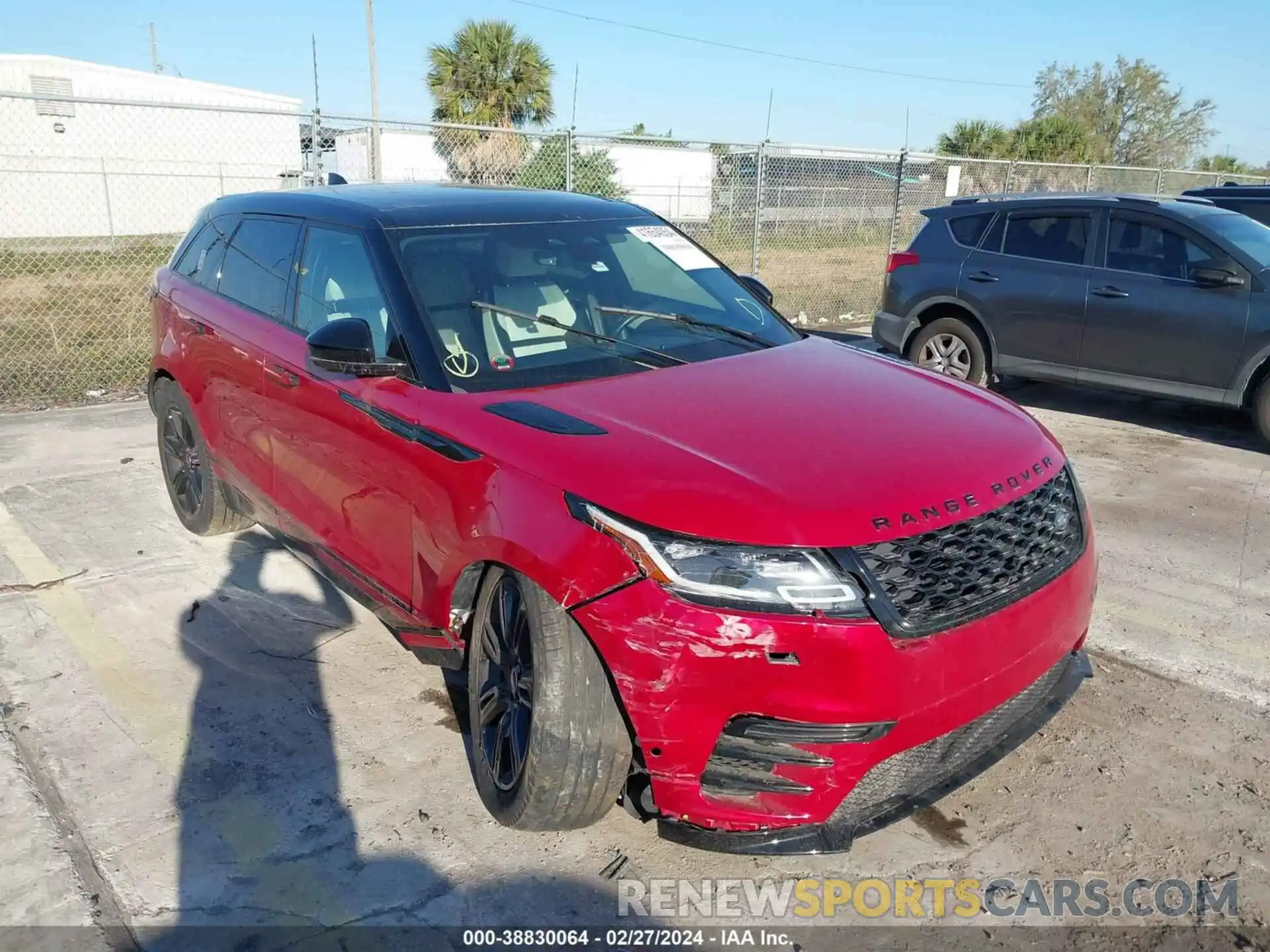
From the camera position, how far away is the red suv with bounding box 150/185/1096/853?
7.68 ft

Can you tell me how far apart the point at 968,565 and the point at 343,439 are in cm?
216

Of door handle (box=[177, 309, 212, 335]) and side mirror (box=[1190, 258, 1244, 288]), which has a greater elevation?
side mirror (box=[1190, 258, 1244, 288])

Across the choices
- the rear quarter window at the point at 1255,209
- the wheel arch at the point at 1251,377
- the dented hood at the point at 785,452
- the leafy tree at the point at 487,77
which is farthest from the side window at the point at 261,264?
the leafy tree at the point at 487,77

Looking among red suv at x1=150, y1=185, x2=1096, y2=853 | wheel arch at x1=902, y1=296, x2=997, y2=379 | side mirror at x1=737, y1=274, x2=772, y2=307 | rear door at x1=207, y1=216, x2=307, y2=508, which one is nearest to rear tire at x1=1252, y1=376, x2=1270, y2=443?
wheel arch at x1=902, y1=296, x2=997, y2=379

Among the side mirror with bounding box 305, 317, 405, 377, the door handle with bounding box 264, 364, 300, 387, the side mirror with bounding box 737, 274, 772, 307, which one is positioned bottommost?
the door handle with bounding box 264, 364, 300, 387

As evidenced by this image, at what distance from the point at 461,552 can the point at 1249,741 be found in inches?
110

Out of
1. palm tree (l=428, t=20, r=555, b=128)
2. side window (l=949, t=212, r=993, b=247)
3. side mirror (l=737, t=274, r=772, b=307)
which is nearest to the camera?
side mirror (l=737, t=274, r=772, b=307)

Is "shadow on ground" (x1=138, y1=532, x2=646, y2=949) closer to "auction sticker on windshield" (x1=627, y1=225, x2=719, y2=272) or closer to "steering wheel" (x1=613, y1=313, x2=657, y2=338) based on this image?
"steering wheel" (x1=613, y1=313, x2=657, y2=338)

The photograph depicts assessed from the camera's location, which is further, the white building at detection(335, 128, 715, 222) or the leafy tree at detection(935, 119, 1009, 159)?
the leafy tree at detection(935, 119, 1009, 159)

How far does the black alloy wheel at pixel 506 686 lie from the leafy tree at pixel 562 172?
8.57 m

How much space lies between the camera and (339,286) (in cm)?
369

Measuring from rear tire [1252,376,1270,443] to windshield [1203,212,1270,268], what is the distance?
871 millimetres

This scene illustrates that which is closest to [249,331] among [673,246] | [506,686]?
[673,246]

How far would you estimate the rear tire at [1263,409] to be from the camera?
6906 mm
